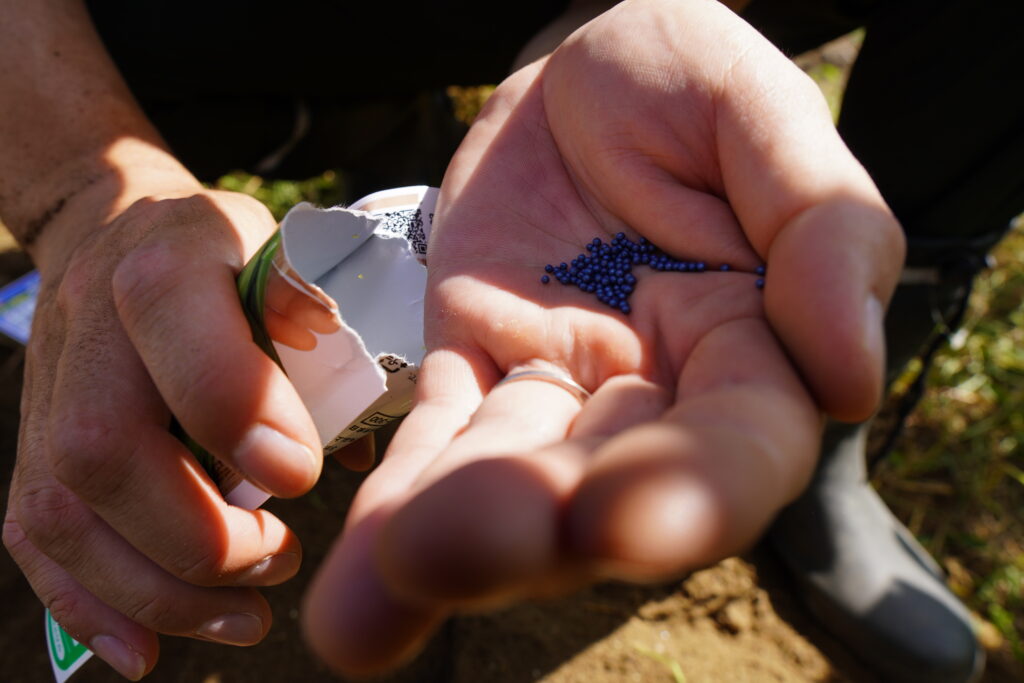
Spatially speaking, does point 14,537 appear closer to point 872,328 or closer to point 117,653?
point 117,653

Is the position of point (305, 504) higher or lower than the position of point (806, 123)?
lower

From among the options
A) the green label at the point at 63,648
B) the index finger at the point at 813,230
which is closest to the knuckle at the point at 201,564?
the green label at the point at 63,648

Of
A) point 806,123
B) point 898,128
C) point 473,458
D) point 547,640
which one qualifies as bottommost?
point 547,640

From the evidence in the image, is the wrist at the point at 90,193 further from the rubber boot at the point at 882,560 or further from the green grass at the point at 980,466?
the green grass at the point at 980,466

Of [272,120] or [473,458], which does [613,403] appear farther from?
[272,120]

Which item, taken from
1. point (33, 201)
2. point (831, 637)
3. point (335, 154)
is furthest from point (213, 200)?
point (831, 637)

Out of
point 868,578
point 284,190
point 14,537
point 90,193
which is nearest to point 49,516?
point 14,537

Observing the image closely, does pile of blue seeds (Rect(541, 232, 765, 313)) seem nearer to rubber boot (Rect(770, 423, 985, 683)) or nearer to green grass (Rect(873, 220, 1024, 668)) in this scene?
rubber boot (Rect(770, 423, 985, 683))
